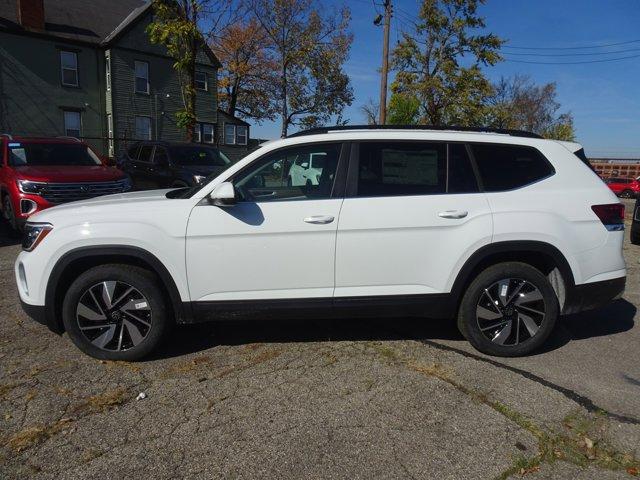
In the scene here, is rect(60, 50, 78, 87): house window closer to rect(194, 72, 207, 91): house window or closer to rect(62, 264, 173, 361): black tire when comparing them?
rect(194, 72, 207, 91): house window

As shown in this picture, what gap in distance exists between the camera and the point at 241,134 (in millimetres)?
37656

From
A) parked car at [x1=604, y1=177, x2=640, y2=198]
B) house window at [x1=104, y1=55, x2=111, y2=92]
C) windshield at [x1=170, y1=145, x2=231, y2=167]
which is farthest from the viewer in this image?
parked car at [x1=604, y1=177, x2=640, y2=198]

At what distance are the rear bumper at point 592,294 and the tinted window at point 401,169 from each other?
1368mm

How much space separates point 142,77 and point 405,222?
29.3 m

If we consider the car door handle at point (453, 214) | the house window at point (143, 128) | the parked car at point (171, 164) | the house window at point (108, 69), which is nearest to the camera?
the car door handle at point (453, 214)

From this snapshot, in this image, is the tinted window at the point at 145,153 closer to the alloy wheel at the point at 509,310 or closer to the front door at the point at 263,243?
the front door at the point at 263,243

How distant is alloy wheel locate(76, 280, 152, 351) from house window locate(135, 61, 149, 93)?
2828 centimetres

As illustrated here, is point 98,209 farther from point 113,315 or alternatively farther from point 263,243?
point 263,243

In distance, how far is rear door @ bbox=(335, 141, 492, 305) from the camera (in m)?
3.83

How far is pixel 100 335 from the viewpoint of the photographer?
3.90m

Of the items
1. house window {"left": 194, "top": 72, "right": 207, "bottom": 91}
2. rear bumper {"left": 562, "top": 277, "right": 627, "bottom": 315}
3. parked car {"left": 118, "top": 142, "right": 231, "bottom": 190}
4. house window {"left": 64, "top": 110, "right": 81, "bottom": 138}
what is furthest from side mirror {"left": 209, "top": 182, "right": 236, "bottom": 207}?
house window {"left": 194, "top": 72, "right": 207, "bottom": 91}

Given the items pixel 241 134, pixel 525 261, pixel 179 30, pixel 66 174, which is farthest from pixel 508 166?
pixel 241 134

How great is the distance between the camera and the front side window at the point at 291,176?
3891mm

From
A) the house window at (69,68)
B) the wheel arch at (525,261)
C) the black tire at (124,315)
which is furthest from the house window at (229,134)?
the wheel arch at (525,261)
